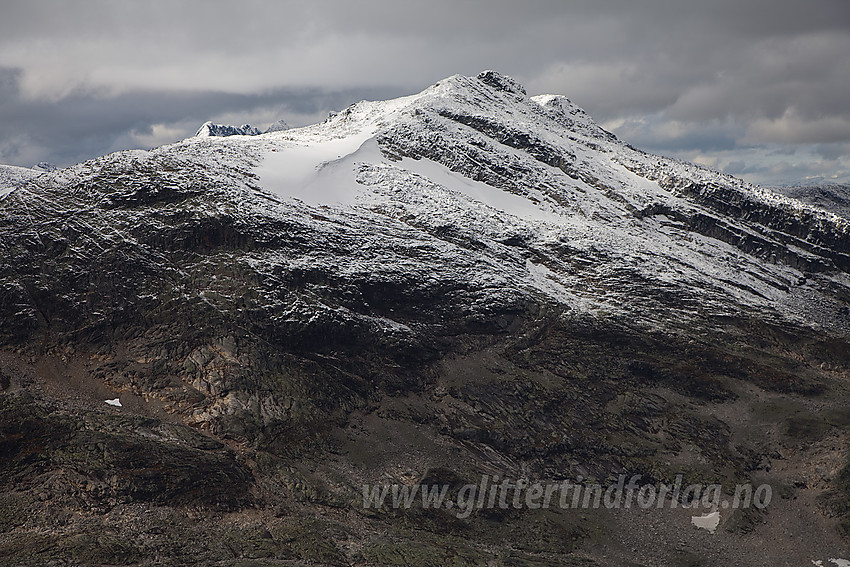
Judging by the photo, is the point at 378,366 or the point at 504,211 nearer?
the point at 378,366

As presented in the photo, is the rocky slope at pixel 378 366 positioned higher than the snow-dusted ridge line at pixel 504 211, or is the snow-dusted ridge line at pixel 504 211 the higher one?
the snow-dusted ridge line at pixel 504 211

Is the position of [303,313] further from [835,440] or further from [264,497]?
[835,440]

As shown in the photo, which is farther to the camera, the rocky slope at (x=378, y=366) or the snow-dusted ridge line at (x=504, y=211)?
the snow-dusted ridge line at (x=504, y=211)

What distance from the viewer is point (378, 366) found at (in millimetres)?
94125

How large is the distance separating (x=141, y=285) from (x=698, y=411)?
93858 millimetres

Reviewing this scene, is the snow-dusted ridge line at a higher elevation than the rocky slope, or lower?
higher

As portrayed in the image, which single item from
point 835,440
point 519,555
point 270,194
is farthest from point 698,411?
point 270,194

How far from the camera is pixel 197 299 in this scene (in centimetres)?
9012

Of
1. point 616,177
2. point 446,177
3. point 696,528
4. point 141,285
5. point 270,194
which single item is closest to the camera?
point 696,528

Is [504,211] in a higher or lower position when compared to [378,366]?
higher

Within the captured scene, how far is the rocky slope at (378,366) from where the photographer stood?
6350cm

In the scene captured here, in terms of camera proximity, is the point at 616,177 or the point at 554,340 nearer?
the point at 554,340

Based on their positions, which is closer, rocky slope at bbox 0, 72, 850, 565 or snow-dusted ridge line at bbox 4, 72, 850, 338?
rocky slope at bbox 0, 72, 850, 565

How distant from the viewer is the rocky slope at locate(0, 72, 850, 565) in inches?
2500
